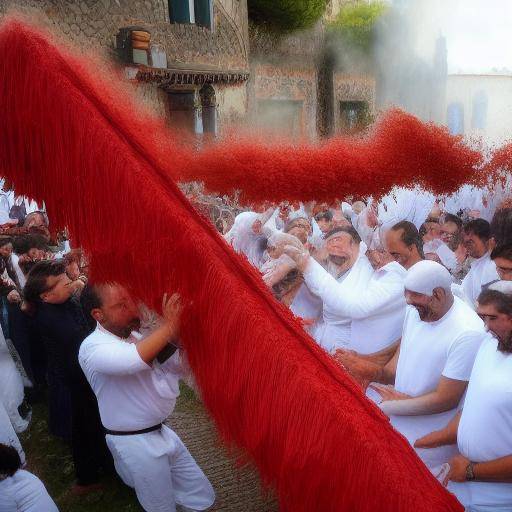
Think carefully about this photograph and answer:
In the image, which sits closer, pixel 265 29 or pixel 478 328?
pixel 478 328

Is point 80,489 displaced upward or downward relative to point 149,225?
downward

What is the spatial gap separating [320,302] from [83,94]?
2253mm

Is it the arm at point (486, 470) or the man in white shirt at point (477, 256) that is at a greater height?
the man in white shirt at point (477, 256)

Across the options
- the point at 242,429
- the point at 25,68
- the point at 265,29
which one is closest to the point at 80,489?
the point at 242,429

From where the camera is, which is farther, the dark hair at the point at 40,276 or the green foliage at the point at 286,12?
the green foliage at the point at 286,12

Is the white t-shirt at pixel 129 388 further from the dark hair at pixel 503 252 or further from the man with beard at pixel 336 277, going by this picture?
the dark hair at pixel 503 252

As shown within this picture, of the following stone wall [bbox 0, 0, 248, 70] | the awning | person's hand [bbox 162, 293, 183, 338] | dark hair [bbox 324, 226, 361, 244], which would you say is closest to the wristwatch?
person's hand [bbox 162, 293, 183, 338]

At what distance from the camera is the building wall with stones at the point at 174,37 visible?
276 inches

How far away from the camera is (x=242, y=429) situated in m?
1.53

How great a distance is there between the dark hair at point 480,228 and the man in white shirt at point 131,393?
1.71m

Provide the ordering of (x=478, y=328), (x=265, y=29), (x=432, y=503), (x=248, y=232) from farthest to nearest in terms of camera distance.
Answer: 1. (x=265, y=29)
2. (x=248, y=232)
3. (x=478, y=328)
4. (x=432, y=503)

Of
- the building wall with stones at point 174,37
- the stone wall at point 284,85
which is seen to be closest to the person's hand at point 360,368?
the building wall with stones at point 174,37

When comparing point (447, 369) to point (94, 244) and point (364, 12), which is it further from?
point (364, 12)

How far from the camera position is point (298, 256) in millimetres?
3150
